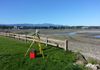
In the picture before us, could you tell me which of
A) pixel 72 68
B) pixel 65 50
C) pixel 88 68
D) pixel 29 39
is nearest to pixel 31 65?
pixel 72 68

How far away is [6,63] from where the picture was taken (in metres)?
10.7

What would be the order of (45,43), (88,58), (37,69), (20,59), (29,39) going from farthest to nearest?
(29,39) → (45,43) → (88,58) → (20,59) → (37,69)

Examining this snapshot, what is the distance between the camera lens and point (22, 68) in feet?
32.7

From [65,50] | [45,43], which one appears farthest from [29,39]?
[65,50]

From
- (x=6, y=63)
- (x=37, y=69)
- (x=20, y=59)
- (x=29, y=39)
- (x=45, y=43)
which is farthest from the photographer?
(x=29, y=39)

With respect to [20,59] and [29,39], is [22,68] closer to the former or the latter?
[20,59]

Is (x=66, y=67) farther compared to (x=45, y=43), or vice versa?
(x=45, y=43)

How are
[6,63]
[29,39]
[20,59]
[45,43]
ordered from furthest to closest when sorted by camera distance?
[29,39] < [45,43] < [20,59] < [6,63]

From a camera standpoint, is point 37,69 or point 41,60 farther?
point 41,60

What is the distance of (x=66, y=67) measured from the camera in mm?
9961

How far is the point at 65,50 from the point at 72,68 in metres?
5.01

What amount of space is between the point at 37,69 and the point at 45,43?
833 centimetres

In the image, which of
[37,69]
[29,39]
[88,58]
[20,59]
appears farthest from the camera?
[29,39]

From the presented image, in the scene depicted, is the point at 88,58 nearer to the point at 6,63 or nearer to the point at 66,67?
the point at 66,67
